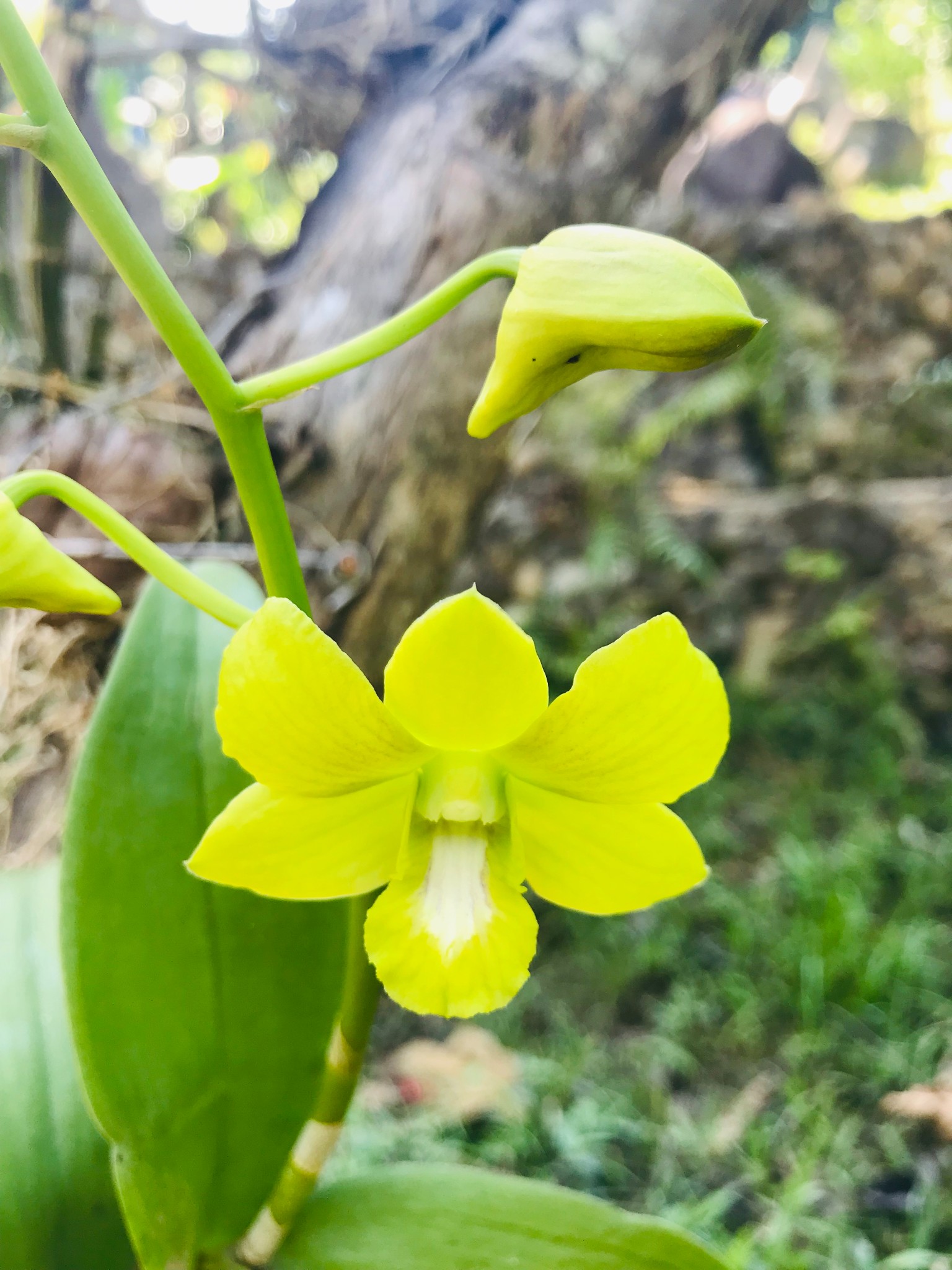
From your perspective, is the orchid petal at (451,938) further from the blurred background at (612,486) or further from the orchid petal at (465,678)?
the blurred background at (612,486)

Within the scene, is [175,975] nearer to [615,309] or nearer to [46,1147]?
[46,1147]

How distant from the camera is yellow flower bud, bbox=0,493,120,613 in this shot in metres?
0.40

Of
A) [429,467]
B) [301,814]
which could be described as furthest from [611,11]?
[301,814]

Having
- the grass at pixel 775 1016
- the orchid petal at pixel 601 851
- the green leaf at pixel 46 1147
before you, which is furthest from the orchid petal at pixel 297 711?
the grass at pixel 775 1016

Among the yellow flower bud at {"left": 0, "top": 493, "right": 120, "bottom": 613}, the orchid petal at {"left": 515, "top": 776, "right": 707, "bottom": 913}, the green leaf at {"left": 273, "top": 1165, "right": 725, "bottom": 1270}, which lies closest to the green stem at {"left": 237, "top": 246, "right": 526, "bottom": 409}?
the yellow flower bud at {"left": 0, "top": 493, "right": 120, "bottom": 613}

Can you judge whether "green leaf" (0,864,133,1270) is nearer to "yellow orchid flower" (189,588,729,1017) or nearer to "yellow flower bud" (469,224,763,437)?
"yellow orchid flower" (189,588,729,1017)

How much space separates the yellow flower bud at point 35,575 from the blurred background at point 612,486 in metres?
0.53

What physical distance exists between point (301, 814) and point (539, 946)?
143 centimetres

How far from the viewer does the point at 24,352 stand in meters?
1.02

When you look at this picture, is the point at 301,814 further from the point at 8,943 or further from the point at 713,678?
the point at 8,943

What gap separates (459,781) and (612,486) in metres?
1.55

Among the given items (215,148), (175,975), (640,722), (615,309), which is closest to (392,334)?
(615,309)

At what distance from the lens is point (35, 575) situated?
0.41m

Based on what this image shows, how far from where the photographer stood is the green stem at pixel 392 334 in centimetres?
42
